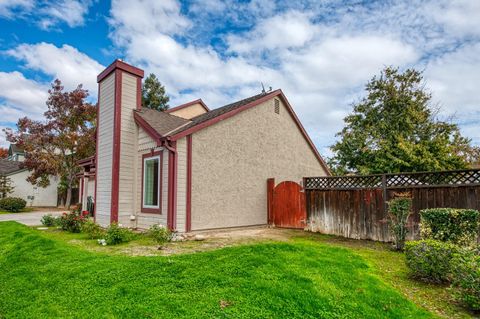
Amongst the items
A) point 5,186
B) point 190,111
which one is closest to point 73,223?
point 190,111

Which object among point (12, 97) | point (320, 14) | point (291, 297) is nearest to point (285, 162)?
point (320, 14)

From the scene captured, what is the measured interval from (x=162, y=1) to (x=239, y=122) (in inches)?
204

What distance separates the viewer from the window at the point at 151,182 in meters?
9.37

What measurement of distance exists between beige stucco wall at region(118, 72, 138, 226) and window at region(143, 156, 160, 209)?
68 centimetres

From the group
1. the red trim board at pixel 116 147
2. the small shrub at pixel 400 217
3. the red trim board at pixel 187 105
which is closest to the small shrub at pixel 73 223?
the red trim board at pixel 116 147

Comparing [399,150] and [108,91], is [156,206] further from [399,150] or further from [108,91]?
[399,150]

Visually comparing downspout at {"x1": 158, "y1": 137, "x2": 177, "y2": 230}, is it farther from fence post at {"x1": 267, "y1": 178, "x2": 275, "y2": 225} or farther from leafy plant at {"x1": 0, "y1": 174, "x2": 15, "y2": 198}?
leafy plant at {"x1": 0, "y1": 174, "x2": 15, "y2": 198}

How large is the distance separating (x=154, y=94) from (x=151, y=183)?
25052mm

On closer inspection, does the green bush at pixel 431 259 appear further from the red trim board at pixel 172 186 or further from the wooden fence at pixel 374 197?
the red trim board at pixel 172 186

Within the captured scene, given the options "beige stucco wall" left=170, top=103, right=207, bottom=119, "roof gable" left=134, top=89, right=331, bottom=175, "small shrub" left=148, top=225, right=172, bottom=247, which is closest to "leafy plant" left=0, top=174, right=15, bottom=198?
"beige stucco wall" left=170, top=103, right=207, bottom=119

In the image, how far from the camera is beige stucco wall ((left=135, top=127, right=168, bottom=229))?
29.3ft

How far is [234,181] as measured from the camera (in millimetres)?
10586

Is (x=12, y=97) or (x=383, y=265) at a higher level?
(x=12, y=97)

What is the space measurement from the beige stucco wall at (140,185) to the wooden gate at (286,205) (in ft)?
15.4
